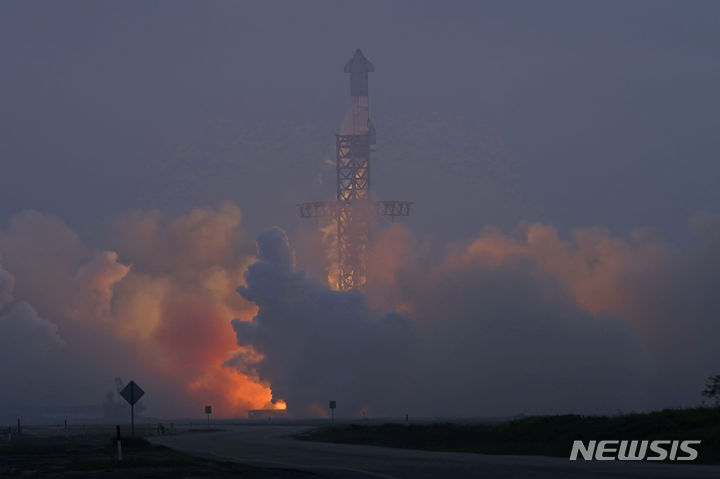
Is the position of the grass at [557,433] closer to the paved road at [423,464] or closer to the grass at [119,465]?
the paved road at [423,464]

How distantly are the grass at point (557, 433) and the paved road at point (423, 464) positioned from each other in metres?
2.94

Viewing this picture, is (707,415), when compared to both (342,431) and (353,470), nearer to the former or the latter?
(353,470)

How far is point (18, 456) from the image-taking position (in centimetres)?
5716

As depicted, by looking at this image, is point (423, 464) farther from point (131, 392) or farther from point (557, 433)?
point (131, 392)

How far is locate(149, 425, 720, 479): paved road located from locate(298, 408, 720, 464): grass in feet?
9.64

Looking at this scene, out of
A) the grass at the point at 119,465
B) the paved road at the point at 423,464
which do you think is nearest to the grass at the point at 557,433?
the paved road at the point at 423,464

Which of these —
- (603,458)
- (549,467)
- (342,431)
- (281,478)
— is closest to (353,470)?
(281,478)

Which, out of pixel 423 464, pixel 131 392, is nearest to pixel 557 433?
pixel 423 464

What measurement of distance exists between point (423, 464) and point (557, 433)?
13615 millimetres

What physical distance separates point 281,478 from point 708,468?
1414 centimetres

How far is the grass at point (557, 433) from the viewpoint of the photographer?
161ft

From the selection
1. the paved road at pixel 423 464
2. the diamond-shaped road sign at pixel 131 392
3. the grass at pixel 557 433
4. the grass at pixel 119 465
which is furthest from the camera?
the diamond-shaped road sign at pixel 131 392

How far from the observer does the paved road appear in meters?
36.8

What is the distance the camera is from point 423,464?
44.8 meters
